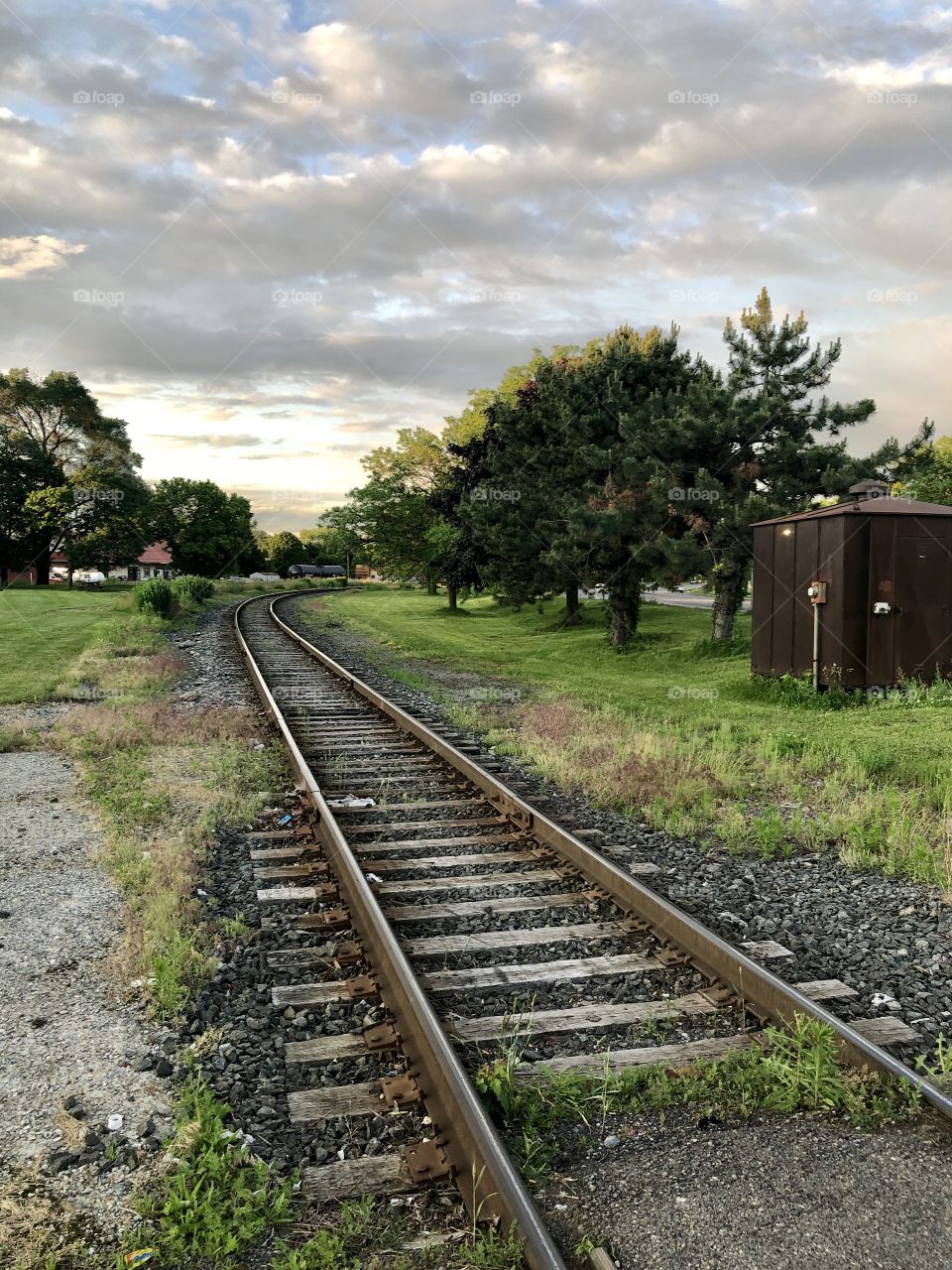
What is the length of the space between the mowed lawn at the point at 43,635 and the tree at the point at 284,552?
322 ft

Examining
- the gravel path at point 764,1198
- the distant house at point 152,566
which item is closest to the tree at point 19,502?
the distant house at point 152,566

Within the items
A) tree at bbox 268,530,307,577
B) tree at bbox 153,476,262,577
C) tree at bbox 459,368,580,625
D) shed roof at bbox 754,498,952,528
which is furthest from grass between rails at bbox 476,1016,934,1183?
tree at bbox 268,530,307,577

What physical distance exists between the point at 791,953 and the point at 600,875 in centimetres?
133

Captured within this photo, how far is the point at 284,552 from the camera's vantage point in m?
139

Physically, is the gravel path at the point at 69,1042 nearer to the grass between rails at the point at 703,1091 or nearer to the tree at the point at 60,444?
the grass between rails at the point at 703,1091

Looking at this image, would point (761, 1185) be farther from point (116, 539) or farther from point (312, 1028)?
point (116, 539)

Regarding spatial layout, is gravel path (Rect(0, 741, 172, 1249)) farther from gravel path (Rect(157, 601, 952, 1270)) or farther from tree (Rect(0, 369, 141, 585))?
tree (Rect(0, 369, 141, 585))

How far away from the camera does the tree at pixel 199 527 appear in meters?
88.6

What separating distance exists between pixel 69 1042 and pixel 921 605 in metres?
12.7

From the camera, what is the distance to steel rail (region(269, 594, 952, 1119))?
3.72m

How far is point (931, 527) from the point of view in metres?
13.2

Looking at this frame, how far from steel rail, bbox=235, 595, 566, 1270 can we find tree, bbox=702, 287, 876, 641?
51.0 ft

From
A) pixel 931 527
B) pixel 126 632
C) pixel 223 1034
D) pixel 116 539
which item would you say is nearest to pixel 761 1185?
pixel 223 1034

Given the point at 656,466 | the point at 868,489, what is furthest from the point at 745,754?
the point at 656,466
